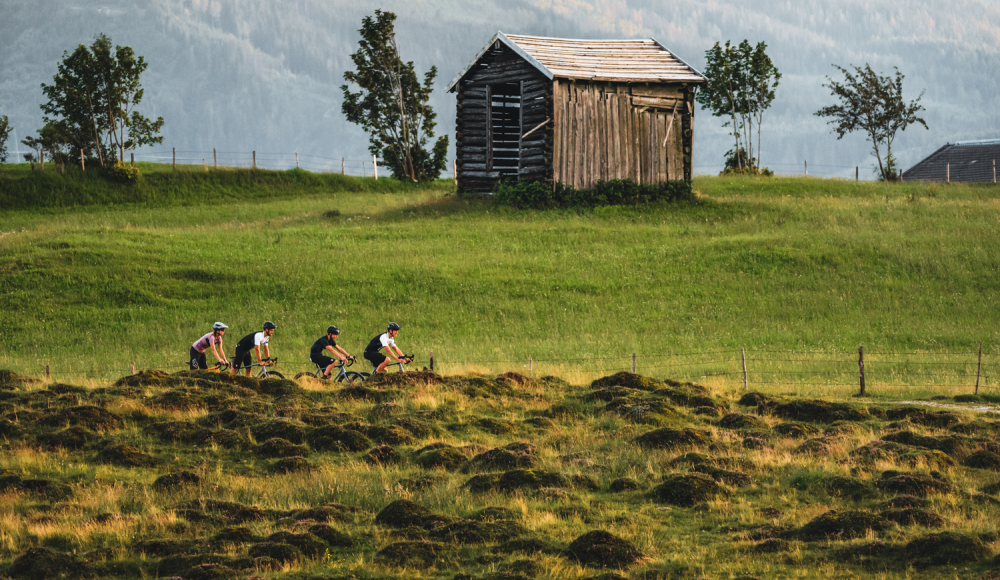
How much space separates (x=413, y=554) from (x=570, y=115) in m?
37.6

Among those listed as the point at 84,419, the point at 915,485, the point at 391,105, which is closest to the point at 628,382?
the point at 915,485

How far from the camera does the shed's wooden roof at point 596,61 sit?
1871 inches

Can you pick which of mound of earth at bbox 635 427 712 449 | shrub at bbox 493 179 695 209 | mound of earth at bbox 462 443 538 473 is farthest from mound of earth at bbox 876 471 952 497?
shrub at bbox 493 179 695 209

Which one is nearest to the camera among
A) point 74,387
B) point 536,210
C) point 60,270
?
point 74,387

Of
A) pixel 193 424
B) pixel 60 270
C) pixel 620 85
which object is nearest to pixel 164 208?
pixel 60 270

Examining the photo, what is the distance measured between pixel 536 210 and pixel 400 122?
81.7 ft

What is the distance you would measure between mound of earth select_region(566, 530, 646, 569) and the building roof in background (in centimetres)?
7807

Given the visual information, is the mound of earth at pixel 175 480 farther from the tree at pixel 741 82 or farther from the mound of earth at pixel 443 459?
the tree at pixel 741 82

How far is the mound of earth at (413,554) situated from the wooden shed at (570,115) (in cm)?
3648

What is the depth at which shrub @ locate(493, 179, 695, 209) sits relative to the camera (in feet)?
156

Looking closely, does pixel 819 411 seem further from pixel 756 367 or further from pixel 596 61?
pixel 596 61

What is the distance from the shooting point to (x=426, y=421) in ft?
62.5

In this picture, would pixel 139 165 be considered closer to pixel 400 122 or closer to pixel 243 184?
pixel 243 184

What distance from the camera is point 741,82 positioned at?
72062 mm
